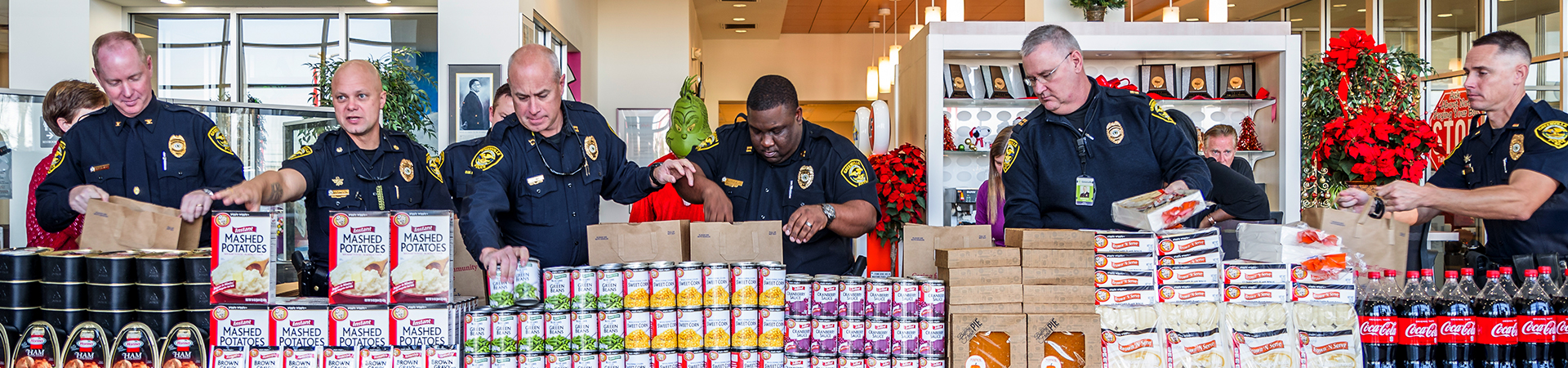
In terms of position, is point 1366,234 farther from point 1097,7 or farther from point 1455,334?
point 1097,7

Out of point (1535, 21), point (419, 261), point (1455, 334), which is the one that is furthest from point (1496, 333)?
point (1535, 21)

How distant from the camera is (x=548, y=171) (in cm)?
269

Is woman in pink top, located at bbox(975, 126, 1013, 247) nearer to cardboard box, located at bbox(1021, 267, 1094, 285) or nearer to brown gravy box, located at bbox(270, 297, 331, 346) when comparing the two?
cardboard box, located at bbox(1021, 267, 1094, 285)

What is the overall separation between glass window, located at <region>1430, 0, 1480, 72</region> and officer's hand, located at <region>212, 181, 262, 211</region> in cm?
923

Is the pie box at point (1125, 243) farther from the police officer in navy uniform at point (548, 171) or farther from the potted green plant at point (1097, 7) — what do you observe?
the potted green plant at point (1097, 7)

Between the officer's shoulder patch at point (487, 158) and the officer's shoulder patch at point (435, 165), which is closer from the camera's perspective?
the officer's shoulder patch at point (487, 158)

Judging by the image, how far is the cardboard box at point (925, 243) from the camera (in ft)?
7.93

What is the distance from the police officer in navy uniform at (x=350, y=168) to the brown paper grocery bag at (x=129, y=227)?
41 centimetres

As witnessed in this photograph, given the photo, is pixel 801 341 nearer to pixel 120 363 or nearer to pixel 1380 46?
pixel 120 363

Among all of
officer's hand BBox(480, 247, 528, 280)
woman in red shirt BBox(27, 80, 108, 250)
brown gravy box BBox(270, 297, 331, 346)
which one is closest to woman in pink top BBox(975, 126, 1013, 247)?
officer's hand BBox(480, 247, 528, 280)

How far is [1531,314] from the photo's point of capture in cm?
214

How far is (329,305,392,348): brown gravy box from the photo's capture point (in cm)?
192

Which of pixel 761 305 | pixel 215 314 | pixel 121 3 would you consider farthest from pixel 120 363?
pixel 121 3

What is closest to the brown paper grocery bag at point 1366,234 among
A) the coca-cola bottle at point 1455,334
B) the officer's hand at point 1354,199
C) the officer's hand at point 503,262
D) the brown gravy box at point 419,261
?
the officer's hand at point 1354,199
